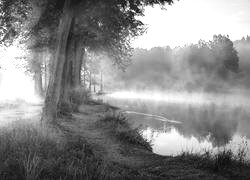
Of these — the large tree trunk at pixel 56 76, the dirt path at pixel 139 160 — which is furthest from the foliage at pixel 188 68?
the large tree trunk at pixel 56 76

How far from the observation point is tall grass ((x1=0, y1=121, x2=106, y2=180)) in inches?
213

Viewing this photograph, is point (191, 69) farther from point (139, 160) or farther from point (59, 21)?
point (139, 160)

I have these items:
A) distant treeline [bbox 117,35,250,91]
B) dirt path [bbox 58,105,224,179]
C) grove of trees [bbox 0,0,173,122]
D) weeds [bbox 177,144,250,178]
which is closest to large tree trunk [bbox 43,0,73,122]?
grove of trees [bbox 0,0,173,122]

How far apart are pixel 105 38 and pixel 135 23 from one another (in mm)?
6168

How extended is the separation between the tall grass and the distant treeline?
62374mm

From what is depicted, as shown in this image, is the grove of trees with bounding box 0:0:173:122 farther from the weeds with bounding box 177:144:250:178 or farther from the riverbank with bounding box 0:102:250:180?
the weeds with bounding box 177:144:250:178

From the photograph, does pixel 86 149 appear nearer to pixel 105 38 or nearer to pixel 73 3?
pixel 73 3

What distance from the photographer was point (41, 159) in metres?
6.21

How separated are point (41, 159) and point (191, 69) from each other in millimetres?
72633

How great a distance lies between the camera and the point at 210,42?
7725 centimetres

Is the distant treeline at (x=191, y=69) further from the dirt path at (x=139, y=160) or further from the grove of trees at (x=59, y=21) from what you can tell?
the dirt path at (x=139, y=160)

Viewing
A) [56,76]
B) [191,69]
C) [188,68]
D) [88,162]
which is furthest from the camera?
[188,68]

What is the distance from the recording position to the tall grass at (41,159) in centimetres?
541

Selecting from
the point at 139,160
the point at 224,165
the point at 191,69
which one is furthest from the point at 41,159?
the point at 191,69
